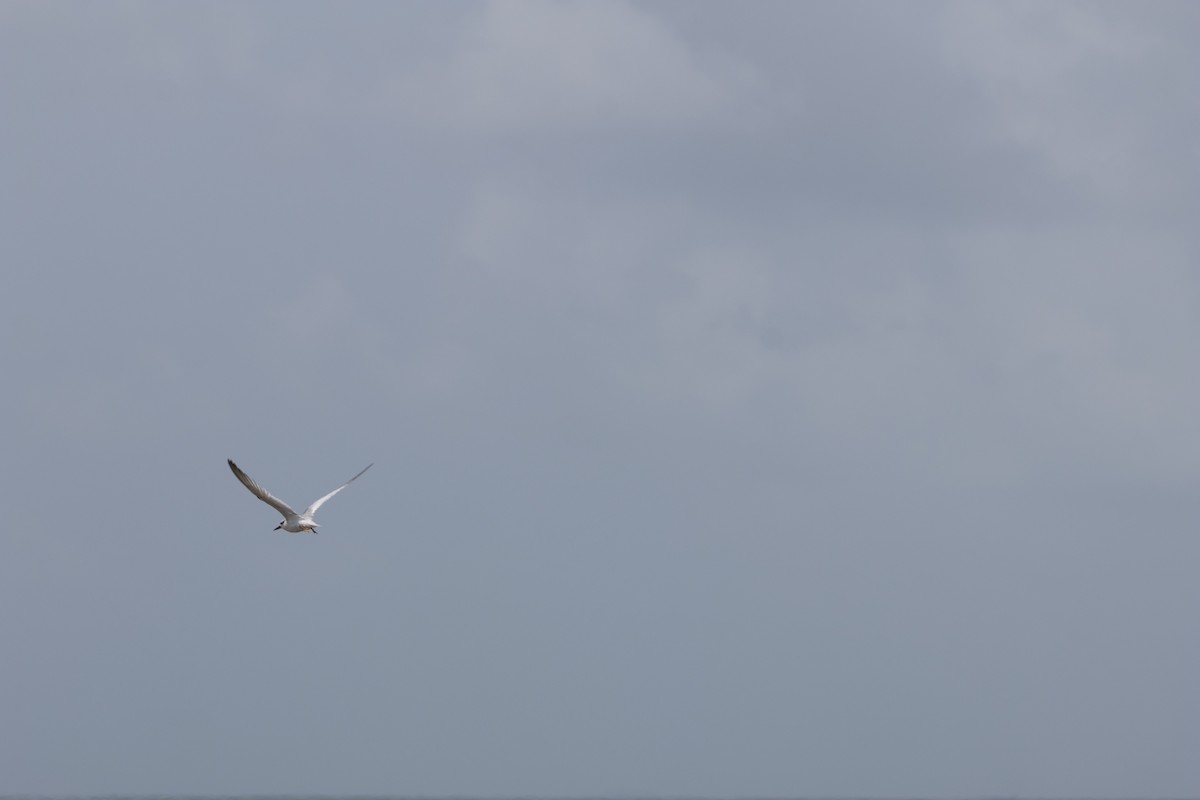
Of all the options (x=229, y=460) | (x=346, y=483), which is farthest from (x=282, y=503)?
(x=229, y=460)

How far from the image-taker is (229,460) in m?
66.2

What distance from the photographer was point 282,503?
7575 centimetres

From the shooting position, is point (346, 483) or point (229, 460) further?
point (346, 483)

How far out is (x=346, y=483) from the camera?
78438 mm

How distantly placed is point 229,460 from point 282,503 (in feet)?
32.4

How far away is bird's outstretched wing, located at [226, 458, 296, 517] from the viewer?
68.6m

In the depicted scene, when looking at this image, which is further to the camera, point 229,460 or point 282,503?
point 282,503

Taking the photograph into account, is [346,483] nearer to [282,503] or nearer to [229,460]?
[282,503]

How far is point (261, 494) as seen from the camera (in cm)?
7338

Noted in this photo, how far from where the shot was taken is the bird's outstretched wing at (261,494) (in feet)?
225

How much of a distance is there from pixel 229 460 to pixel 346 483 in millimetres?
12689
